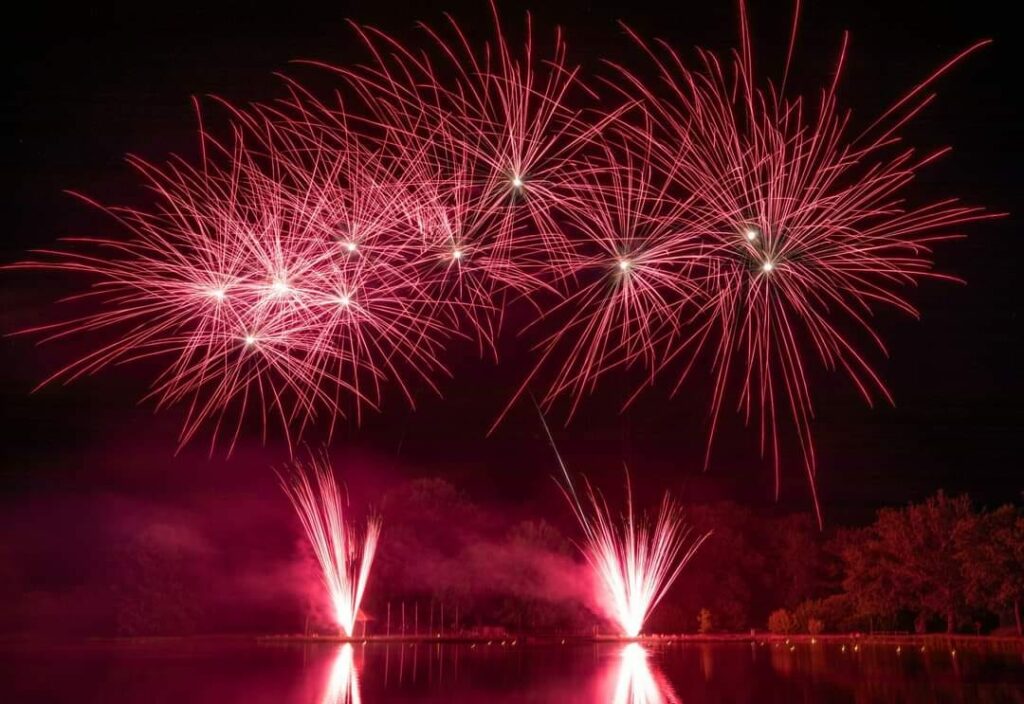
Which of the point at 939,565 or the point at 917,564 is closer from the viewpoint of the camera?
the point at 939,565

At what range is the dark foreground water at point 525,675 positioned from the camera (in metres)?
18.5

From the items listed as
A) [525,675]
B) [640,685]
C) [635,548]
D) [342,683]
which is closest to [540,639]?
[635,548]

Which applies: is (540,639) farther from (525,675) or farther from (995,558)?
(525,675)

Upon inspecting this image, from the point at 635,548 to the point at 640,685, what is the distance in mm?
24087

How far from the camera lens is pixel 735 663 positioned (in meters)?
26.9

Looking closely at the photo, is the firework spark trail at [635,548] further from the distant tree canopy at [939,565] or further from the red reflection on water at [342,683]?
the red reflection on water at [342,683]

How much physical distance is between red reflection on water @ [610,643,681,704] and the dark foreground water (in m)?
0.03

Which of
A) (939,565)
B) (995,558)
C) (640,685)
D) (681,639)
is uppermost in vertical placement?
(995,558)

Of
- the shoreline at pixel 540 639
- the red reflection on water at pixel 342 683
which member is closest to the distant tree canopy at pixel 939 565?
the shoreline at pixel 540 639

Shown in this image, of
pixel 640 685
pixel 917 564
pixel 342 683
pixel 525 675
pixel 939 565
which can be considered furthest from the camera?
pixel 917 564

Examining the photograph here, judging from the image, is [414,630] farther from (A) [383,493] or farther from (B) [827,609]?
(B) [827,609]

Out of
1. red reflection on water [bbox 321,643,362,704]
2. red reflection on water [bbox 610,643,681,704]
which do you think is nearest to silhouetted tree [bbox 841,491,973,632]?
red reflection on water [bbox 610,643,681,704]

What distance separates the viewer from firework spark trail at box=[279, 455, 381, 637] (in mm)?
32281

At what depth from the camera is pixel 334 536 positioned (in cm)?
3400
